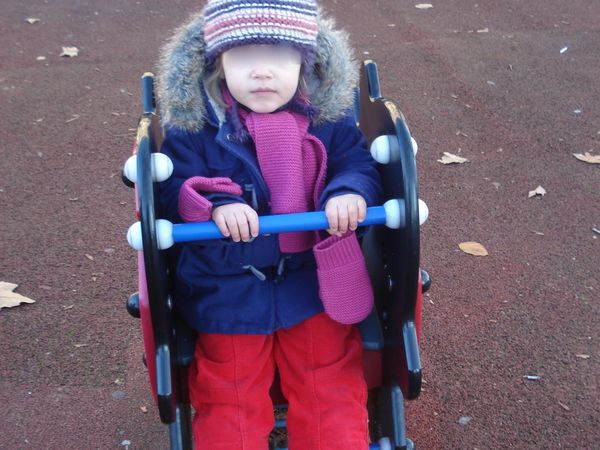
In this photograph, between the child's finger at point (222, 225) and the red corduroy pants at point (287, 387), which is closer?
the child's finger at point (222, 225)

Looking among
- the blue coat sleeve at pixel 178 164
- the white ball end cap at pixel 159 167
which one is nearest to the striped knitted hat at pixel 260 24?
the blue coat sleeve at pixel 178 164

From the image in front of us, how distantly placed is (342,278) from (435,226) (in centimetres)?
196

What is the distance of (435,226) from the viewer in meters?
3.84

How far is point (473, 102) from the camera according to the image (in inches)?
207

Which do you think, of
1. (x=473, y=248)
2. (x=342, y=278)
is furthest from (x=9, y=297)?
(x=473, y=248)

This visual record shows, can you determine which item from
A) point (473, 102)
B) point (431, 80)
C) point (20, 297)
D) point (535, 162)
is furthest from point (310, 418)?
point (431, 80)

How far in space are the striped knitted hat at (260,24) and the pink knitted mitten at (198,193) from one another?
387 millimetres

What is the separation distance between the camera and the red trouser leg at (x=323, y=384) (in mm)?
1950

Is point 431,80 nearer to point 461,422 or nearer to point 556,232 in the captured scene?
point 556,232

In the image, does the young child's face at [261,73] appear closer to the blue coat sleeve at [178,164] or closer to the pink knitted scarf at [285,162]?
the pink knitted scarf at [285,162]

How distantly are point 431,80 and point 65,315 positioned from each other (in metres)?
3.58

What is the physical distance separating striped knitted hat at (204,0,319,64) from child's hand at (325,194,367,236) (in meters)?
0.47

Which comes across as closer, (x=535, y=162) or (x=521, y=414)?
(x=521, y=414)

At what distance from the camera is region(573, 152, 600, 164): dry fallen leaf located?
4438 millimetres
